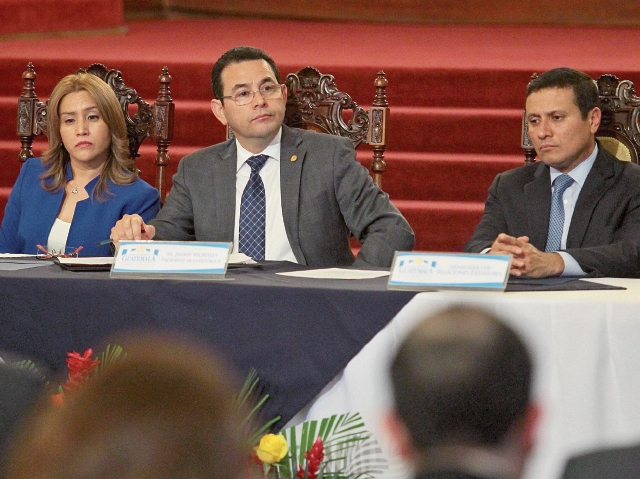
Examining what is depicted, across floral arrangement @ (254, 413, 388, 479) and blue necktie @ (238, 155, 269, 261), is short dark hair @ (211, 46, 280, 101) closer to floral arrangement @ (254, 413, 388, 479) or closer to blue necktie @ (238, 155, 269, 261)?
blue necktie @ (238, 155, 269, 261)

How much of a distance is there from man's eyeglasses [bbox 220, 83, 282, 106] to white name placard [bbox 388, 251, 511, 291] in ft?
3.31

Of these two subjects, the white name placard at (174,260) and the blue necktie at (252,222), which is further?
the blue necktie at (252,222)

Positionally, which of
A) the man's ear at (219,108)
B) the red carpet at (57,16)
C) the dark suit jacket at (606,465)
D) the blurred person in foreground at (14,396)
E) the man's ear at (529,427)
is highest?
the red carpet at (57,16)

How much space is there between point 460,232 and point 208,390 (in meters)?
3.59

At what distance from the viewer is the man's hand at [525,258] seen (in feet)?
6.96

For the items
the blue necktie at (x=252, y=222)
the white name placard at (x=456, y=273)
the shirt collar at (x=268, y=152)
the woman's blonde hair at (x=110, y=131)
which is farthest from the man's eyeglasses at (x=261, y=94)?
the white name placard at (x=456, y=273)

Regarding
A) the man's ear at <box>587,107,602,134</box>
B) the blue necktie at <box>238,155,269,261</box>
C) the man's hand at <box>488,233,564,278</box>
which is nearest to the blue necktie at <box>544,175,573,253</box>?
the man's ear at <box>587,107,602,134</box>

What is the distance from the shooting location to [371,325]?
192 centimetres

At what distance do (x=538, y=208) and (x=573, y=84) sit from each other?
35 cm

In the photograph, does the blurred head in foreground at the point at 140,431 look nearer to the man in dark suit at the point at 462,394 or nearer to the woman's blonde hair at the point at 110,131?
the man in dark suit at the point at 462,394

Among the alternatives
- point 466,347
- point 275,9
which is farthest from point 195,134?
point 466,347

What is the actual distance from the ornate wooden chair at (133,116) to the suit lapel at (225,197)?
19.4 inches

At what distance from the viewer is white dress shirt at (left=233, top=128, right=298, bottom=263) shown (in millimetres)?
2746

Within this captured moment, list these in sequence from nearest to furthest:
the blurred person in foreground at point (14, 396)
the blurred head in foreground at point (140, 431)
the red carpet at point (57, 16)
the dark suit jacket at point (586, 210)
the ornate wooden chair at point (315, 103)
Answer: the blurred head in foreground at point (140, 431) → the blurred person in foreground at point (14, 396) → the dark suit jacket at point (586, 210) → the ornate wooden chair at point (315, 103) → the red carpet at point (57, 16)
